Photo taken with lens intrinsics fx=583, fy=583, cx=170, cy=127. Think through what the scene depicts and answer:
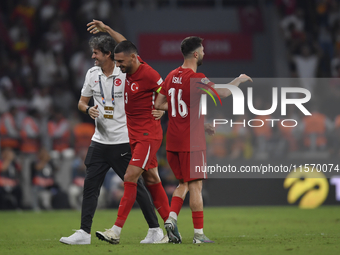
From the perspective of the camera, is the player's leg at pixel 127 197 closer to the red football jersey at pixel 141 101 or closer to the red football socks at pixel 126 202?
the red football socks at pixel 126 202

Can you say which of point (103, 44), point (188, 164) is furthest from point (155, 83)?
point (188, 164)

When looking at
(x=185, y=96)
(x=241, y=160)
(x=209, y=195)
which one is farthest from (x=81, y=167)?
(x=185, y=96)

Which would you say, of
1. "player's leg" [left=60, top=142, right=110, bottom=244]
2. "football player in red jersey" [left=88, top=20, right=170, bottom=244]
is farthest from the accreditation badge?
"player's leg" [left=60, top=142, right=110, bottom=244]

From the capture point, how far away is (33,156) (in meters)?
12.9

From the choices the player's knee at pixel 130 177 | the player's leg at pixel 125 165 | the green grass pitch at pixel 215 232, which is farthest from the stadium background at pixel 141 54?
the player's knee at pixel 130 177

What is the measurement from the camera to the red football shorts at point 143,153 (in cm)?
616

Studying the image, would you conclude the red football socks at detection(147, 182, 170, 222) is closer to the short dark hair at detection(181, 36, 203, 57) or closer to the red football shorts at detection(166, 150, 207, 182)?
the red football shorts at detection(166, 150, 207, 182)

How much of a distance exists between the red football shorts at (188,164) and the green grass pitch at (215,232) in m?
0.71

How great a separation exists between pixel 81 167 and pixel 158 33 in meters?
6.23

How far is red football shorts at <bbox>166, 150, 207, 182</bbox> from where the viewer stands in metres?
6.05

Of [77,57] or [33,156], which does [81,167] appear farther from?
[77,57]

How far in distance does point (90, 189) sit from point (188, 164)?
46.5 inches

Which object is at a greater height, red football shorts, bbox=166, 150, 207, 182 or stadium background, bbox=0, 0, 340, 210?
stadium background, bbox=0, 0, 340, 210

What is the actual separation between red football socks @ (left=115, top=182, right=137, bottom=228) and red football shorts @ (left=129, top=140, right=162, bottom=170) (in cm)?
23
